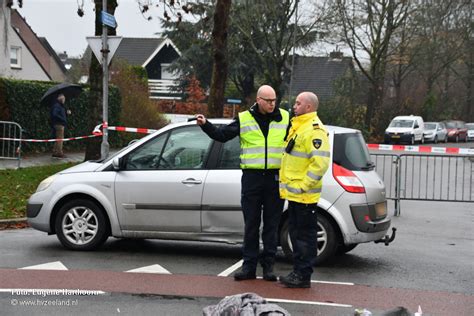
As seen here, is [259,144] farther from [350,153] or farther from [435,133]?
[435,133]

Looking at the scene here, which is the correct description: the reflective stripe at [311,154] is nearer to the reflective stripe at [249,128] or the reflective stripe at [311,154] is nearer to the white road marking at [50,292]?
the reflective stripe at [249,128]

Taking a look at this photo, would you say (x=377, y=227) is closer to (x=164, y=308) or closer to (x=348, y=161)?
(x=348, y=161)

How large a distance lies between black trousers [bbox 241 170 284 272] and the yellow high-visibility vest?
0.09 m

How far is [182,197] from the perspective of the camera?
8609 millimetres

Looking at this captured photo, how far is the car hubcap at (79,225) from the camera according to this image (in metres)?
9.00

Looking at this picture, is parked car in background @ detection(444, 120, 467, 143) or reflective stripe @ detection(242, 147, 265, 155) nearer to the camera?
reflective stripe @ detection(242, 147, 265, 155)

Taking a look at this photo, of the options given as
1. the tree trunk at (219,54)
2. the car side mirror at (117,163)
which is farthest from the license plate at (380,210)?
the tree trunk at (219,54)

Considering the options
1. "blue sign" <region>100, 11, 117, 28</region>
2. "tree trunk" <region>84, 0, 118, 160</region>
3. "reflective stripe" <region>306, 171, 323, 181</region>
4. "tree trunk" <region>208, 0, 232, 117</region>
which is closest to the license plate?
"reflective stripe" <region>306, 171, 323, 181</region>

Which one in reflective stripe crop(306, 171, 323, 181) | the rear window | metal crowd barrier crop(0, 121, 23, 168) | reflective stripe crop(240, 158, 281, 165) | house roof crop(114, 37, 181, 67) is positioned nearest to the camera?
reflective stripe crop(306, 171, 323, 181)

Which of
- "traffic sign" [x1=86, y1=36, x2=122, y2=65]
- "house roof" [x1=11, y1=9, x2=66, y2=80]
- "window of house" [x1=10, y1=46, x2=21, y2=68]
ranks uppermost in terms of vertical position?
"house roof" [x1=11, y1=9, x2=66, y2=80]

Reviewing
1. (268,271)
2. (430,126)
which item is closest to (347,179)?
(268,271)

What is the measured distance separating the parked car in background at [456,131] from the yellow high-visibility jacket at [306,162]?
169ft

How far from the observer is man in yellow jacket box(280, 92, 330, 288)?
7184 millimetres

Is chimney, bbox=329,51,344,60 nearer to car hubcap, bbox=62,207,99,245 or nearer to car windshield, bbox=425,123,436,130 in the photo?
car windshield, bbox=425,123,436,130
